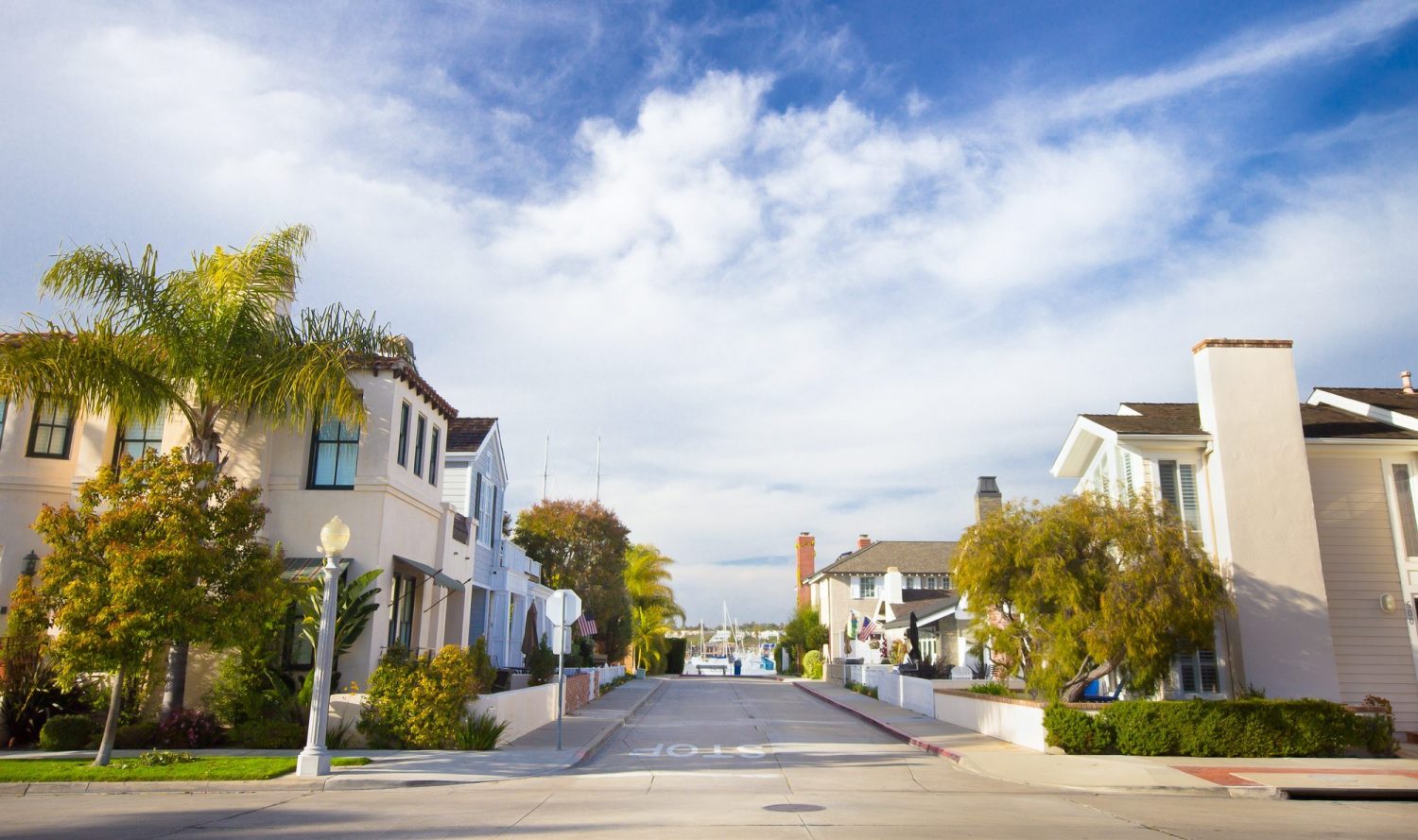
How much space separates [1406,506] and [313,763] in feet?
70.6

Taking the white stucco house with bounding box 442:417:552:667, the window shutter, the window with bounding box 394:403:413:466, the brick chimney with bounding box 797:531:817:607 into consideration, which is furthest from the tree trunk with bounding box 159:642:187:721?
the brick chimney with bounding box 797:531:817:607

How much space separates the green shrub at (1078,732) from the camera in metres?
17.2

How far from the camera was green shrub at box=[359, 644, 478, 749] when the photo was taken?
16.9 m

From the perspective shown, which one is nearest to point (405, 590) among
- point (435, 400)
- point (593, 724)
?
point (435, 400)

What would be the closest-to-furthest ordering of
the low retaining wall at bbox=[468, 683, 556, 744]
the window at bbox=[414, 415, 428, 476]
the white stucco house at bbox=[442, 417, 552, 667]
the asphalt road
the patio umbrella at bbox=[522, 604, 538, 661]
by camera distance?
the asphalt road, the low retaining wall at bbox=[468, 683, 556, 744], the window at bbox=[414, 415, 428, 476], the white stucco house at bbox=[442, 417, 552, 667], the patio umbrella at bbox=[522, 604, 538, 661]

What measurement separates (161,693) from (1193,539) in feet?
63.1

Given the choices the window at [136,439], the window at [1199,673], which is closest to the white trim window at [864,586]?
the window at [1199,673]

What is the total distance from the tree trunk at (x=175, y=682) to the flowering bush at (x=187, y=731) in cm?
33

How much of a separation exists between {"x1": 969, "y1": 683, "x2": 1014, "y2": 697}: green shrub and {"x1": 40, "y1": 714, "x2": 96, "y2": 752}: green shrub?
17.1 m

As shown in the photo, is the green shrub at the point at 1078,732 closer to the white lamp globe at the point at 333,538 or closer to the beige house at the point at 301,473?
the white lamp globe at the point at 333,538

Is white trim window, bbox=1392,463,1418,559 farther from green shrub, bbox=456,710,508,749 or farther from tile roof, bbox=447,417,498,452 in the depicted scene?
tile roof, bbox=447,417,498,452

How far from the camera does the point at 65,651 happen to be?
1398 centimetres

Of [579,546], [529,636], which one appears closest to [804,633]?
[579,546]

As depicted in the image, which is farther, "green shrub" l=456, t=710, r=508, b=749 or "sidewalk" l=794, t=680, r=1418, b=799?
"green shrub" l=456, t=710, r=508, b=749
